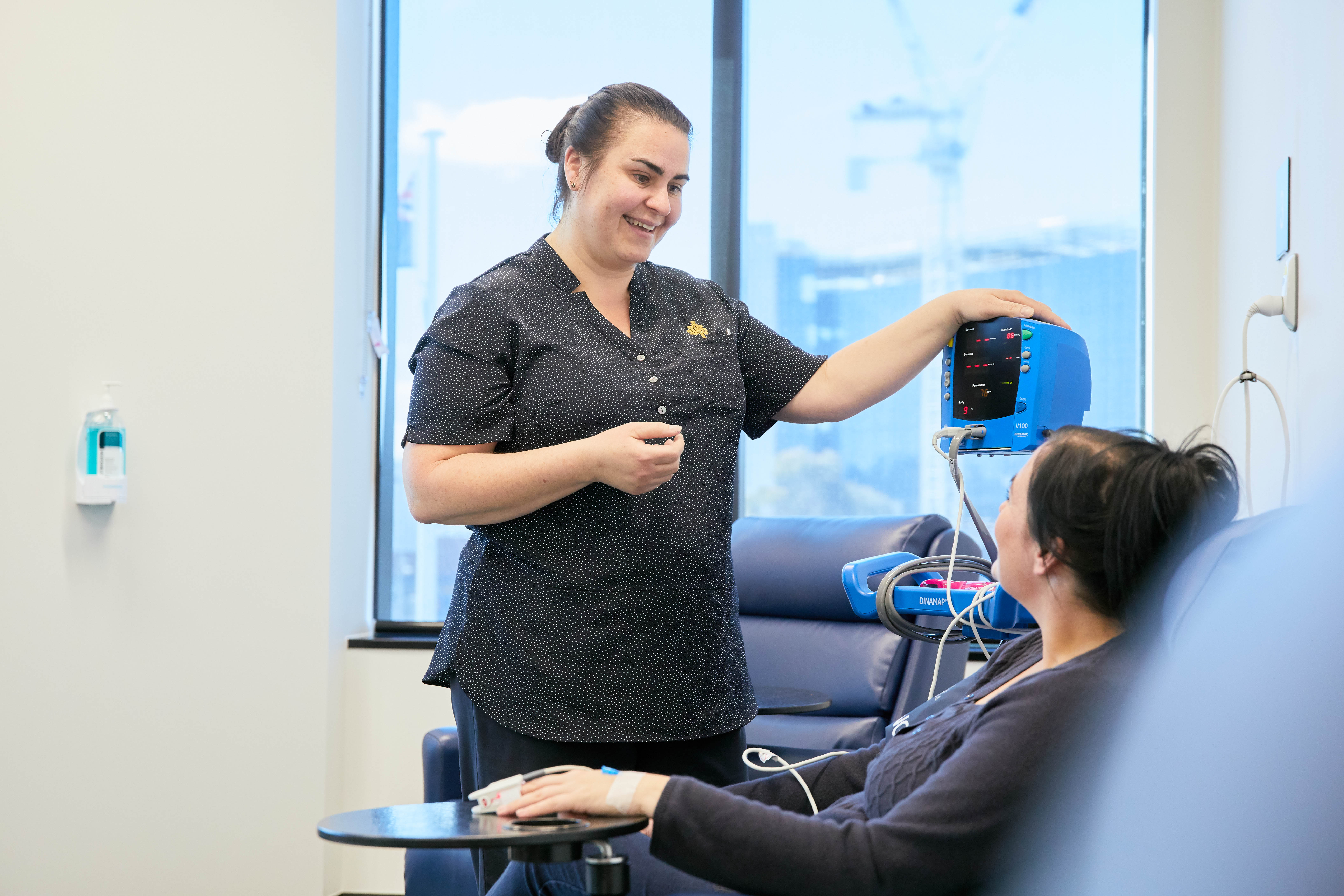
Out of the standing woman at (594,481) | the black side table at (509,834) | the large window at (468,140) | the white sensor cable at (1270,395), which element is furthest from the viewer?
the large window at (468,140)

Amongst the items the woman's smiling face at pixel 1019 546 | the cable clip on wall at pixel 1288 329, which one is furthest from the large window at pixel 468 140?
the woman's smiling face at pixel 1019 546

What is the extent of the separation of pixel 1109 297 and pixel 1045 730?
2.12m

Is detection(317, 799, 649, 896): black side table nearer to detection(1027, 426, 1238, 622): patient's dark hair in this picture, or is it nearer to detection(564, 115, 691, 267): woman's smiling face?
detection(1027, 426, 1238, 622): patient's dark hair

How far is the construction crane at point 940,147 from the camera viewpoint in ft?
9.52

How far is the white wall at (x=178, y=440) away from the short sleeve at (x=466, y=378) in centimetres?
141

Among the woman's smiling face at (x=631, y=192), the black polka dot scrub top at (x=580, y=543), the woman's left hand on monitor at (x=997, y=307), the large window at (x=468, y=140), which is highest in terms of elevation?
the large window at (x=468, y=140)

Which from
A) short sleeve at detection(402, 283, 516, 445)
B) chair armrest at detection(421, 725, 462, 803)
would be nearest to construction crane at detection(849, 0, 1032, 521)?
chair armrest at detection(421, 725, 462, 803)

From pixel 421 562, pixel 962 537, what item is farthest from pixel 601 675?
pixel 421 562

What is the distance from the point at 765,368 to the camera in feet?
5.16

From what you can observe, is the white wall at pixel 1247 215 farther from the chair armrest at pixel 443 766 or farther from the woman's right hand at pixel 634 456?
→ the chair armrest at pixel 443 766

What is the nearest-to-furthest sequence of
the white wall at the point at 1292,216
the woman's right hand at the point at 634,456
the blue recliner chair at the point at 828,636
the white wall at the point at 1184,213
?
1. the woman's right hand at the point at 634,456
2. the white wall at the point at 1292,216
3. the blue recliner chair at the point at 828,636
4. the white wall at the point at 1184,213

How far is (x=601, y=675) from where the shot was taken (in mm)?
1327

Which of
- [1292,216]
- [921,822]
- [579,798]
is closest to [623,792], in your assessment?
[579,798]

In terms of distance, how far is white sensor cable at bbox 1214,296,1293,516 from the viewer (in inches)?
60.7
